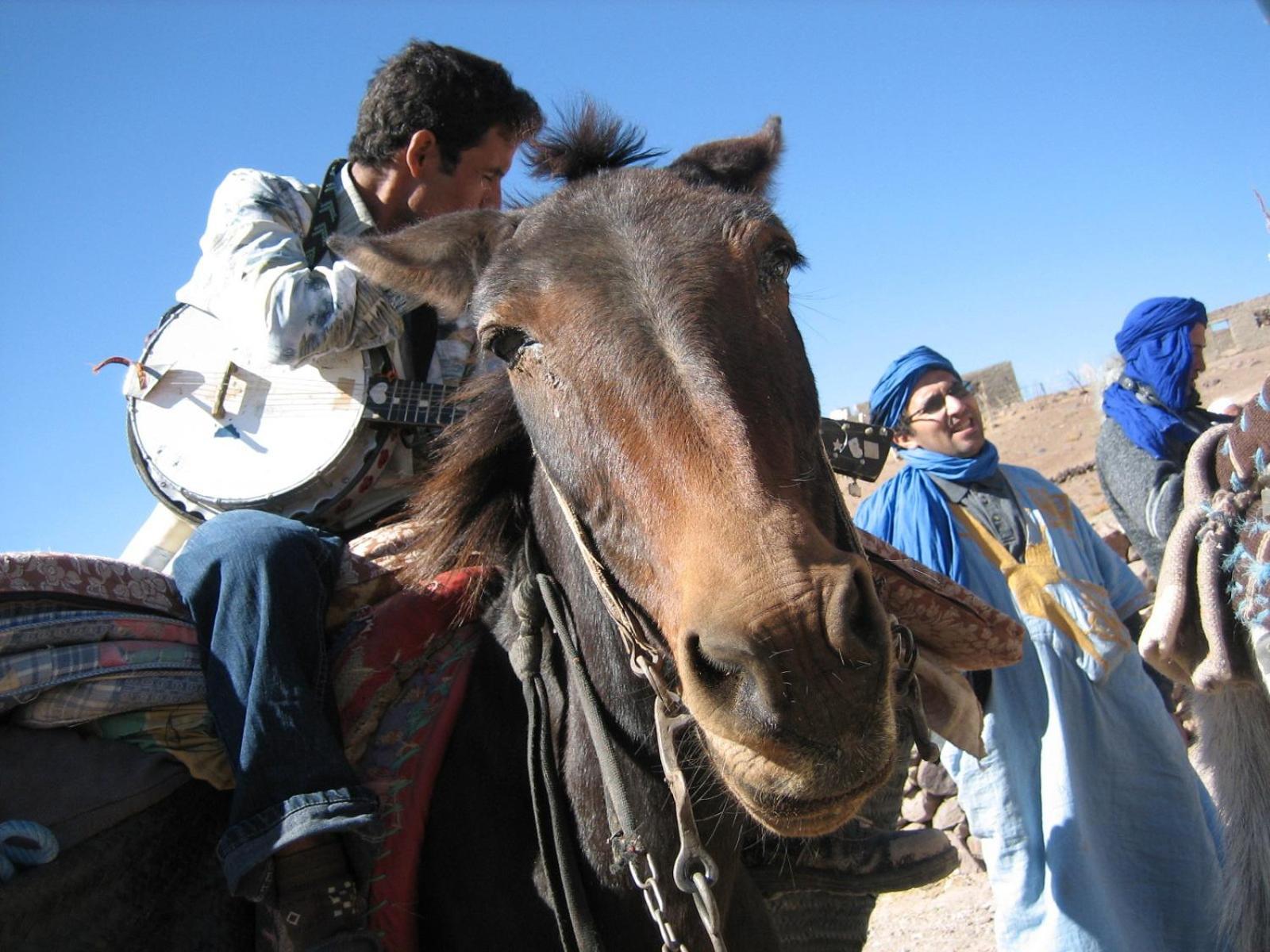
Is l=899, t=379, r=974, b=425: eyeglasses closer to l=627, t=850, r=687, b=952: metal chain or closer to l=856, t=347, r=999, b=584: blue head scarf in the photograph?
l=856, t=347, r=999, b=584: blue head scarf

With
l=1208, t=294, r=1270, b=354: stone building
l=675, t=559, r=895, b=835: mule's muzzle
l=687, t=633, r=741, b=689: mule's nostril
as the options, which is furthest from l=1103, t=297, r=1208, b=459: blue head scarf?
l=1208, t=294, r=1270, b=354: stone building

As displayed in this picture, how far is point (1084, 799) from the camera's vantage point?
12.4 feet

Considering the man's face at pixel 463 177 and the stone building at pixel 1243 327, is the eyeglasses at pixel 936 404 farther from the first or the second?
the stone building at pixel 1243 327

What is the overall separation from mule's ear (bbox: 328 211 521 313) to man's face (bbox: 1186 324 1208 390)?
15.3ft

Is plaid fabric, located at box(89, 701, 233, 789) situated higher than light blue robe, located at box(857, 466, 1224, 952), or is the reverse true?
plaid fabric, located at box(89, 701, 233, 789)

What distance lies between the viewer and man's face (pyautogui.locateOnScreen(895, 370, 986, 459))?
445cm

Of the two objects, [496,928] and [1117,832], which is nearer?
[496,928]

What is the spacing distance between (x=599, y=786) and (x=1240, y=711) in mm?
2306

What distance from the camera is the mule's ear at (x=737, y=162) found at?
8.27 ft

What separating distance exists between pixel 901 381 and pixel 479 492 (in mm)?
3061

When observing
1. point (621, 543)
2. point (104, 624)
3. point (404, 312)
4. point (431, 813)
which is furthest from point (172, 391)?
point (621, 543)

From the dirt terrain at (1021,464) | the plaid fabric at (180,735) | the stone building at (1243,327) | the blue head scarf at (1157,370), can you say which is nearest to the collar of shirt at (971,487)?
the blue head scarf at (1157,370)

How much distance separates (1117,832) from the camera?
385cm

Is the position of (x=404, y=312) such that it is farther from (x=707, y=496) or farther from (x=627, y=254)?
(x=707, y=496)
